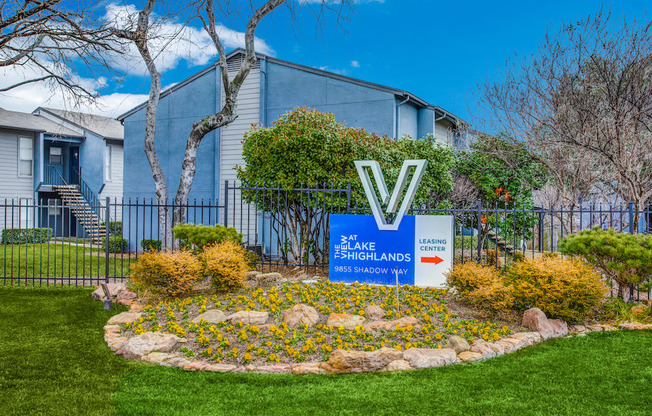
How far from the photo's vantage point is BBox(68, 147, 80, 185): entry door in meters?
28.2

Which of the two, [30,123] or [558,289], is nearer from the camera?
[558,289]

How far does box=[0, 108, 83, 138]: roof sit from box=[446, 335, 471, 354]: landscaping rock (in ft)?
74.6

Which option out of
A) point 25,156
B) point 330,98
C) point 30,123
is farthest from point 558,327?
point 30,123

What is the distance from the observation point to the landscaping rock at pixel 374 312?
7.40m

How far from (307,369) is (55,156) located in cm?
2746

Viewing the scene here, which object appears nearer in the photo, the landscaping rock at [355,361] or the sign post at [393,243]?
the landscaping rock at [355,361]

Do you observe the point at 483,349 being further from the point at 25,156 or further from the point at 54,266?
the point at 25,156

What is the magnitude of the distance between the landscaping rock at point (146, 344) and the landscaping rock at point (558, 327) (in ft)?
17.2

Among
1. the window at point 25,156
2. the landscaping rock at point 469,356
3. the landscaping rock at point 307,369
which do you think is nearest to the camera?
the landscaping rock at point 307,369

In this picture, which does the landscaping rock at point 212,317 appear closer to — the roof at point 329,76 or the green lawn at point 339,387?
the green lawn at point 339,387

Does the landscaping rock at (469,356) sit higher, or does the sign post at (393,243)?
the sign post at (393,243)

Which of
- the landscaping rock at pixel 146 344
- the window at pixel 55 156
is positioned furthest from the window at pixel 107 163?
the landscaping rock at pixel 146 344

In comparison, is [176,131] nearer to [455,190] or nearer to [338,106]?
[338,106]

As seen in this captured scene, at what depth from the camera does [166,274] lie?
862cm
